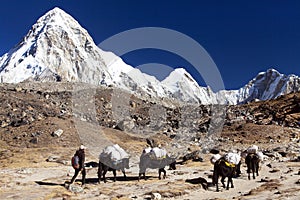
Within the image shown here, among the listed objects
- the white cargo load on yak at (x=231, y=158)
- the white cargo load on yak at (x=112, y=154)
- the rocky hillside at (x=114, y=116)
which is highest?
the rocky hillside at (x=114, y=116)

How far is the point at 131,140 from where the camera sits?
4938 centimetres

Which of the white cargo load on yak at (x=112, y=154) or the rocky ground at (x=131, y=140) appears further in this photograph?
the white cargo load on yak at (x=112, y=154)

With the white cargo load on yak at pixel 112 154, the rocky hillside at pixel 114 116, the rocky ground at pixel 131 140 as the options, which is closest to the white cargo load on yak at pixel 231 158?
the rocky ground at pixel 131 140

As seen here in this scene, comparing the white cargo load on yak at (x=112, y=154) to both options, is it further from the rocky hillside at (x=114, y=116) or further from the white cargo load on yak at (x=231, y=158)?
the rocky hillside at (x=114, y=116)

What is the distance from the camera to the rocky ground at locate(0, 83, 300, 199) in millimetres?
18859

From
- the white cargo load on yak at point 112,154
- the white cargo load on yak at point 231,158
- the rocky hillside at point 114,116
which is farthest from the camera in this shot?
the rocky hillside at point 114,116

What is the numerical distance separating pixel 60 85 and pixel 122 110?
3055cm

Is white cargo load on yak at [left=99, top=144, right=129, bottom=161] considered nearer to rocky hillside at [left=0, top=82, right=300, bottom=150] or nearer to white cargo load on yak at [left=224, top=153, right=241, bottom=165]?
white cargo load on yak at [left=224, top=153, right=241, bottom=165]

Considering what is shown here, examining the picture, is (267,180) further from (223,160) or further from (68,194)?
(68,194)

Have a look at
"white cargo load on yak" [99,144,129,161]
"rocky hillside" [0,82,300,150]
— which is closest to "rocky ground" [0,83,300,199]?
"rocky hillside" [0,82,300,150]

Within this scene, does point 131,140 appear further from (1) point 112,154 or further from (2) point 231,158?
(2) point 231,158

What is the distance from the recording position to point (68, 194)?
1795 centimetres

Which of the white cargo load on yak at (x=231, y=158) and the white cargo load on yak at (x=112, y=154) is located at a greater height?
the white cargo load on yak at (x=112, y=154)

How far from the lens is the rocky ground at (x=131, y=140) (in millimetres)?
18859
